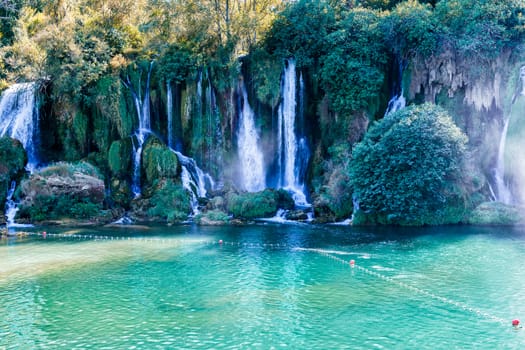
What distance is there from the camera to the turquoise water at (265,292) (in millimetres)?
11938

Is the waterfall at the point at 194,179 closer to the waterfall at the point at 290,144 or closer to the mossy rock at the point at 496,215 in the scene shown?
the waterfall at the point at 290,144

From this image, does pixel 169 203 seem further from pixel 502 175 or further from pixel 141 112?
pixel 502 175

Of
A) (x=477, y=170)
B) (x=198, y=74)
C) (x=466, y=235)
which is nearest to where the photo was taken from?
(x=466, y=235)

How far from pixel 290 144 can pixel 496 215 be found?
14.1 m

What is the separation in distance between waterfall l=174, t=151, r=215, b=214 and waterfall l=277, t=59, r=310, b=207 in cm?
522

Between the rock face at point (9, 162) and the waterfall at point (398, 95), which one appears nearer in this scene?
the rock face at point (9, 162)

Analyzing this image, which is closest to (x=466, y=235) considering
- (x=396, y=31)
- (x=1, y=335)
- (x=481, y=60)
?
(x=481, y=60)

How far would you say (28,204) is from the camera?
98.5 ft

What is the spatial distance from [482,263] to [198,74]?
2425 cm

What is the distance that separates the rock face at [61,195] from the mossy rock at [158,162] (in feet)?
10.8

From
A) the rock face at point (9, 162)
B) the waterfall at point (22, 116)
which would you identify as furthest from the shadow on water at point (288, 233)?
the waterfall at point (22, 116)

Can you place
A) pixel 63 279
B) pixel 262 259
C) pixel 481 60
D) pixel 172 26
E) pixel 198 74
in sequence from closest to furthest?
1. pixel 63 279
2. pixel 262 259
3. pixel 481 60
4. pixel 198 74
5. pixel 172 26

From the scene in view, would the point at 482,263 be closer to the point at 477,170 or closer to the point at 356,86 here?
the point at 477,170

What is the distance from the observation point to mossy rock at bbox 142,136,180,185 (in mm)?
32906
